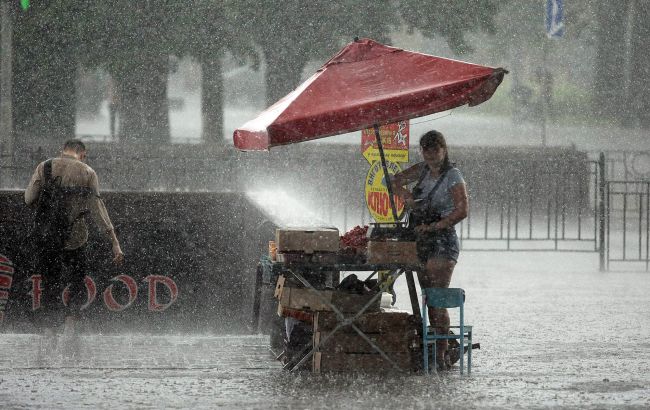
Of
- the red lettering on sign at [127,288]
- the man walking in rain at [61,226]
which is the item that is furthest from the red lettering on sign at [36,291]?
the man walking in rain at [61,226]

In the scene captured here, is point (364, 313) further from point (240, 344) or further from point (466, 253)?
point (466, 253)

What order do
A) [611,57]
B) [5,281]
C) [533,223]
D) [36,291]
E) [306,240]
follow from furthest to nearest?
[611,57] → [533,223] → [36,291] → [5,281] → [306,240]

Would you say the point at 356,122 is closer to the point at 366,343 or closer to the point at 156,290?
the point at 366,343

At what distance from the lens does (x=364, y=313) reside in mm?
10102

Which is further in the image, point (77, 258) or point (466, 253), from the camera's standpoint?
point (466, 253)

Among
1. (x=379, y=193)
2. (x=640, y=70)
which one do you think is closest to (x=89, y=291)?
(x=379, y=193)

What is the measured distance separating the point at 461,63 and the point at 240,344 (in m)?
2.92

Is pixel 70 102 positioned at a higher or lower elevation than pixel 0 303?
higher

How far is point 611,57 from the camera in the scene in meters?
51.2

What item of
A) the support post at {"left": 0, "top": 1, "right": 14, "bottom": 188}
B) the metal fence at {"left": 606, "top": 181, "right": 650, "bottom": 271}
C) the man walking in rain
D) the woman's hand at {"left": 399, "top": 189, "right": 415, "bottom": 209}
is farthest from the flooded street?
the support post at {"left": 0, "top": 1, "right": 14, "bottom": 188}

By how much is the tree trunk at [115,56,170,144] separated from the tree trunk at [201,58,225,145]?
45.1 inches

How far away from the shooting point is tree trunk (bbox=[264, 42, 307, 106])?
29.4 m

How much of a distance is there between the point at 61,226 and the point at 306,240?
2320 mm

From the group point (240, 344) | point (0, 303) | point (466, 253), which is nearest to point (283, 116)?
point (240, 344)
